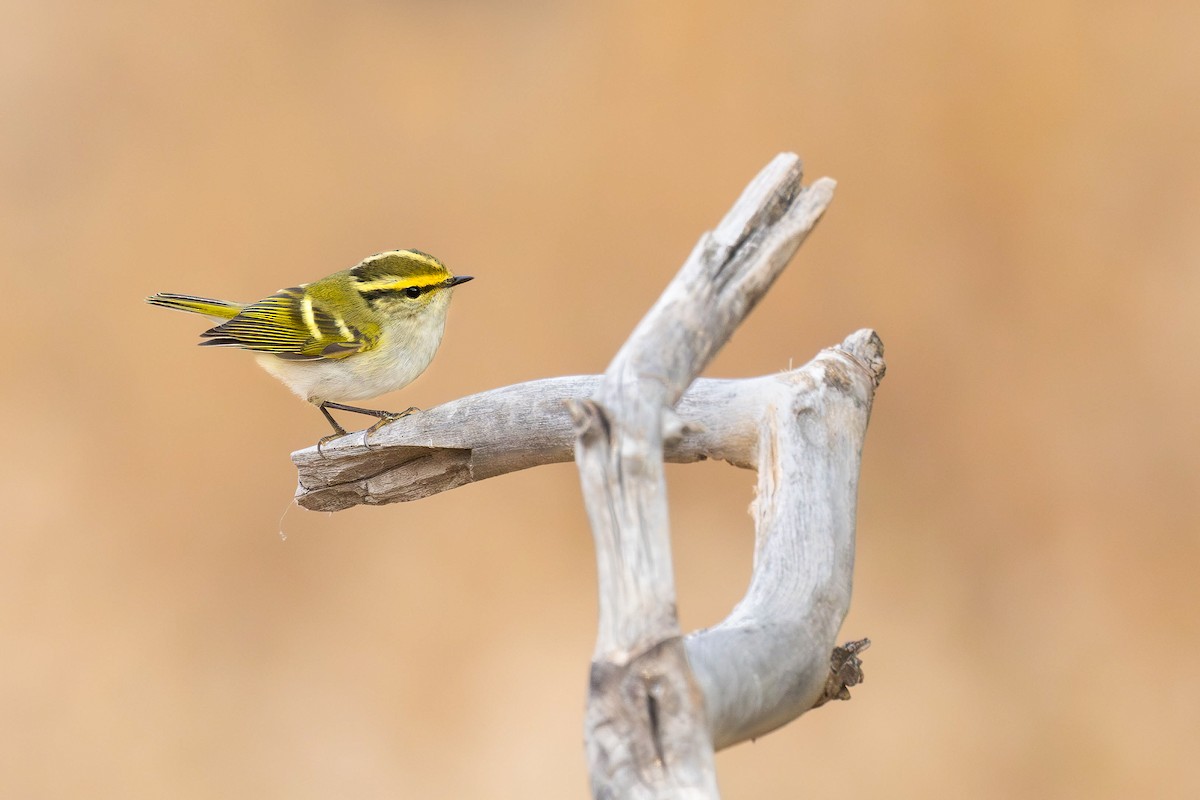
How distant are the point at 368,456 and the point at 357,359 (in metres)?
0.30

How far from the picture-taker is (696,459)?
199 centimetres

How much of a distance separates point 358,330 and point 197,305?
452 millimetres

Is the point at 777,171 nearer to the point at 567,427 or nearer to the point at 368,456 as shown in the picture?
the point at 567,427

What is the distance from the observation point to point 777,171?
142cm

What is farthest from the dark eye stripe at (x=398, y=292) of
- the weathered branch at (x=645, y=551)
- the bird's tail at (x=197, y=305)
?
the weathered branch at (x=645, y=551)

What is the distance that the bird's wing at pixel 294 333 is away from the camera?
7.55 feet

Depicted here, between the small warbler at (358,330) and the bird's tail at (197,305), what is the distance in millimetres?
113

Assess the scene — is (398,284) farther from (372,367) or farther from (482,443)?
(482,443)

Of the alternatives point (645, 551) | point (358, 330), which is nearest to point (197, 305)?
point (358, 330)

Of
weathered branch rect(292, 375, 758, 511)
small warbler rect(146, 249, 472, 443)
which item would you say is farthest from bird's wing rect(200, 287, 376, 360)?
weathered branch rect(292, 375, 758, 511)

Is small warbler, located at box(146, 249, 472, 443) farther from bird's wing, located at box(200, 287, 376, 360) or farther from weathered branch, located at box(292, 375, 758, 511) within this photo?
weathered branch, located at box(292, 375, 758, 511)

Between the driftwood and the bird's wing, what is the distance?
0.35 meters

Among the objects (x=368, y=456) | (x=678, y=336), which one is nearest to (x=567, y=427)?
(x=368, y=456)

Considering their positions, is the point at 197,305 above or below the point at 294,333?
above
